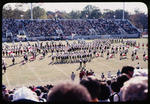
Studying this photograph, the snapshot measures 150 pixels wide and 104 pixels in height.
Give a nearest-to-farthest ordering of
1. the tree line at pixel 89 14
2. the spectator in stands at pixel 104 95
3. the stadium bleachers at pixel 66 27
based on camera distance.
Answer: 1. the spectator in stands at pixel 104 95
2. the stadium bleachers at pixel 66 27
3. the tree line at pixel 89 14

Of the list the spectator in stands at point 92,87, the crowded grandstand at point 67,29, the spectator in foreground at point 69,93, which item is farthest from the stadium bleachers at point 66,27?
the spectator in foreground at point 69,93

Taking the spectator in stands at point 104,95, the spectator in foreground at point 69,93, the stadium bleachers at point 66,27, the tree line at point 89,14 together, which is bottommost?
the spectator in stands at point 104,95

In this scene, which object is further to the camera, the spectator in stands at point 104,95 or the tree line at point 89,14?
the tree line at point 89,14

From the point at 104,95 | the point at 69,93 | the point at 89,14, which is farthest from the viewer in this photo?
the point at 89,14

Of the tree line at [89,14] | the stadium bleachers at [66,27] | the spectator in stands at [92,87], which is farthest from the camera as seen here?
the tree line at [89,14]

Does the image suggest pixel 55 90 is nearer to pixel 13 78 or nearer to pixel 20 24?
pixel 13 78

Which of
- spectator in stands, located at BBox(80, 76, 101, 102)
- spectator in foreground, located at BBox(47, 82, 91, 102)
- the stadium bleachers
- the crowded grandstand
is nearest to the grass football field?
spectator in stands, located at BBox(80, 76, 101, 102)

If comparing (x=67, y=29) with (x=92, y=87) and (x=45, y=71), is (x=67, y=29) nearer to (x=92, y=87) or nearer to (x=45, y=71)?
(x=45, y=71)

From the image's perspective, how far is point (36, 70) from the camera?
16125 millimetres

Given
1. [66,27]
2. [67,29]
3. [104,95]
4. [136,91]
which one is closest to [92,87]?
[136,91]

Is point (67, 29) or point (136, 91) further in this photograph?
point (67, 29)

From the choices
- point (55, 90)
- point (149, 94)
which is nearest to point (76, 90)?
point (55, 90)

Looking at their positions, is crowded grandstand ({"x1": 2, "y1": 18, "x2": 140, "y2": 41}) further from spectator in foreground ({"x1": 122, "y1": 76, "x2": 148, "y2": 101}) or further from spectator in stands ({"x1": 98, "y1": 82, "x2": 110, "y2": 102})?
spectator in foreground ({"x1": 122, "y1": 76, "x2": 148, "y2": 101})

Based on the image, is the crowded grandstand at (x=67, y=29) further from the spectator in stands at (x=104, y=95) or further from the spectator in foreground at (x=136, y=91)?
the spectator in foreground at (x=136, y=91)
